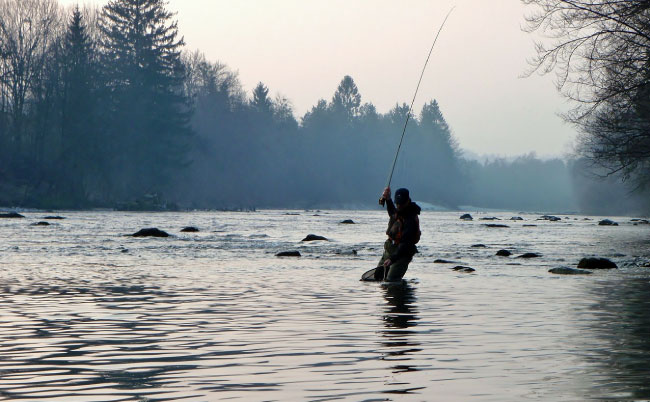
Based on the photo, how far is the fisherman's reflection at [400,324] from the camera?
298 inches

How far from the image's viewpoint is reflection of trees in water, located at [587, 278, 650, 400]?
6.14 m

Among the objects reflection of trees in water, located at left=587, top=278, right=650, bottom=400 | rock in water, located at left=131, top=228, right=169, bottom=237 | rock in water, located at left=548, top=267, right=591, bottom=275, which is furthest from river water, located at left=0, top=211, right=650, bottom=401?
rock in water, located at left=131, top=228, right=169, bottom=237

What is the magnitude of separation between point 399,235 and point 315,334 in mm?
6298

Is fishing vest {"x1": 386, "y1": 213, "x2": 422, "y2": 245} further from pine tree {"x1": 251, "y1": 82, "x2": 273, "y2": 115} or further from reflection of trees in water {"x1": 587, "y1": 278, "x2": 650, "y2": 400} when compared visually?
pine tree {"x1": 251, "y1": 82, "x2": 273, "y2": 115}

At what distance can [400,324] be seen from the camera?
32.1 ft

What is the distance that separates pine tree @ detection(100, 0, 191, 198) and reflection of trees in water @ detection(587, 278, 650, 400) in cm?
6802

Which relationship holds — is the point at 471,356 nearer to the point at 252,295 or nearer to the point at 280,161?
the point at 252,295

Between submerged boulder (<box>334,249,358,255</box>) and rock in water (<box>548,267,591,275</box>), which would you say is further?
submerged boulder (<box>334,249,358,255</box>)

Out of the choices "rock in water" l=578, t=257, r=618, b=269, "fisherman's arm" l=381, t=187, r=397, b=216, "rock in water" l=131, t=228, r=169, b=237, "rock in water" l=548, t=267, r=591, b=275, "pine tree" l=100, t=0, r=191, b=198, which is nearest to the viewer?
"fisherman's arm" l=381, t=187, r=397, b=216

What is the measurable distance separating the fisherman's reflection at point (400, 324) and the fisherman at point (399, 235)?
479mm

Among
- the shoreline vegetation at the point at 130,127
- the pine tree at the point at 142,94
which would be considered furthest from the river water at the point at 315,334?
the pine tree at the point at 142,94

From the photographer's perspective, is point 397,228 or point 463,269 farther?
point 463,269

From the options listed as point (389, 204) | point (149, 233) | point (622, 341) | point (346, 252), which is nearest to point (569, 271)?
point (389, 204)

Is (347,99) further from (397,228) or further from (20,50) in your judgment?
(397,228)
